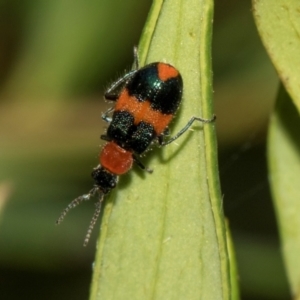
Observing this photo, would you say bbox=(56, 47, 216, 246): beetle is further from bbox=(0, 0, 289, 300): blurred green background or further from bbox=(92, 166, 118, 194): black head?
bbox=(0, 0, 289, 300): blurred green background

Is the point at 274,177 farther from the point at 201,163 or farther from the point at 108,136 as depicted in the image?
the point at 108,136

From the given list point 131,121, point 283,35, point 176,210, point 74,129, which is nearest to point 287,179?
point 176,210

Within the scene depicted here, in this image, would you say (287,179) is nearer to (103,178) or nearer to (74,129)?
(103,178)

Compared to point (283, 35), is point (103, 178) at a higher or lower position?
higher

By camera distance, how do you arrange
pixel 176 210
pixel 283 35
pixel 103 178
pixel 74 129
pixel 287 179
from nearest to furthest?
pixel 283 35
pixel 176 210
pixel 287 179
pixel 103 178
pixel 74 129

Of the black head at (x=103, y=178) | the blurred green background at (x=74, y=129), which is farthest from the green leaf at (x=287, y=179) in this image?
the blurred green background at (x=74, y=129)

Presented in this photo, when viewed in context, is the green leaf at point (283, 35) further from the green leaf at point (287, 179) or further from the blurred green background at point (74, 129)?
the blurred green background at point (74, 129)
